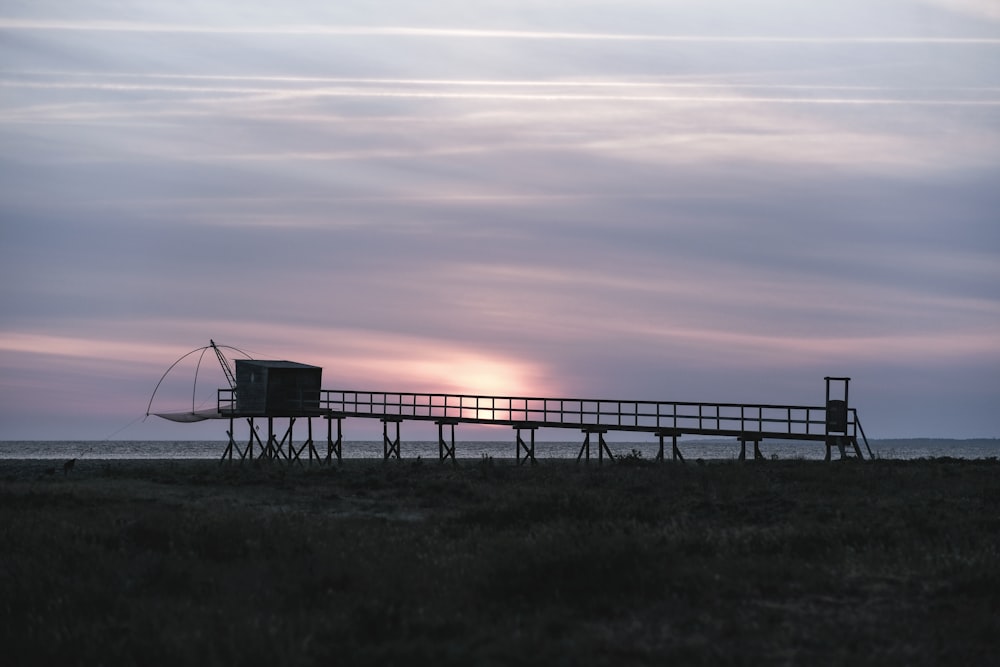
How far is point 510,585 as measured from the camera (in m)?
14.2

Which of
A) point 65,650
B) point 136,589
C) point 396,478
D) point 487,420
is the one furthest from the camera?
point 487,420

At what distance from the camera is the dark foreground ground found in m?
11.7

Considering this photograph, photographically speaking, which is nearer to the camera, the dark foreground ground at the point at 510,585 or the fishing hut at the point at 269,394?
the dark foreground ground at the point at 510,585

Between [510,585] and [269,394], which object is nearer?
[510,585]

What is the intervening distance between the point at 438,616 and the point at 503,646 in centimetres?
153

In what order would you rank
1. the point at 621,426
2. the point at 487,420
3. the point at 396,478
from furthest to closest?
the point at 487,420 → the point at 621,426 → the point at 396,478

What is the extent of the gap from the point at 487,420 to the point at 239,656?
133 feet

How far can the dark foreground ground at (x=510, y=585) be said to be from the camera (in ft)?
38.4

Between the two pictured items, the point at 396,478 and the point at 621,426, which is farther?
the point at 621,426

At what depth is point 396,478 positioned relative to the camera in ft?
121

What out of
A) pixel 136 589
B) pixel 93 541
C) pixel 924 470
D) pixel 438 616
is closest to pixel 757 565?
pixel 438 616

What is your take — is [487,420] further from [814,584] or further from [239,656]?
[239,656]

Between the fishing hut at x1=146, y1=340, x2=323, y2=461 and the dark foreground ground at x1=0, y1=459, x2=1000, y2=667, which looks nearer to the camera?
the dark foreground ground at x1=0, y1=459, x2=1000, y2=667

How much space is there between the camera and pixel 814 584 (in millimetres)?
14789
